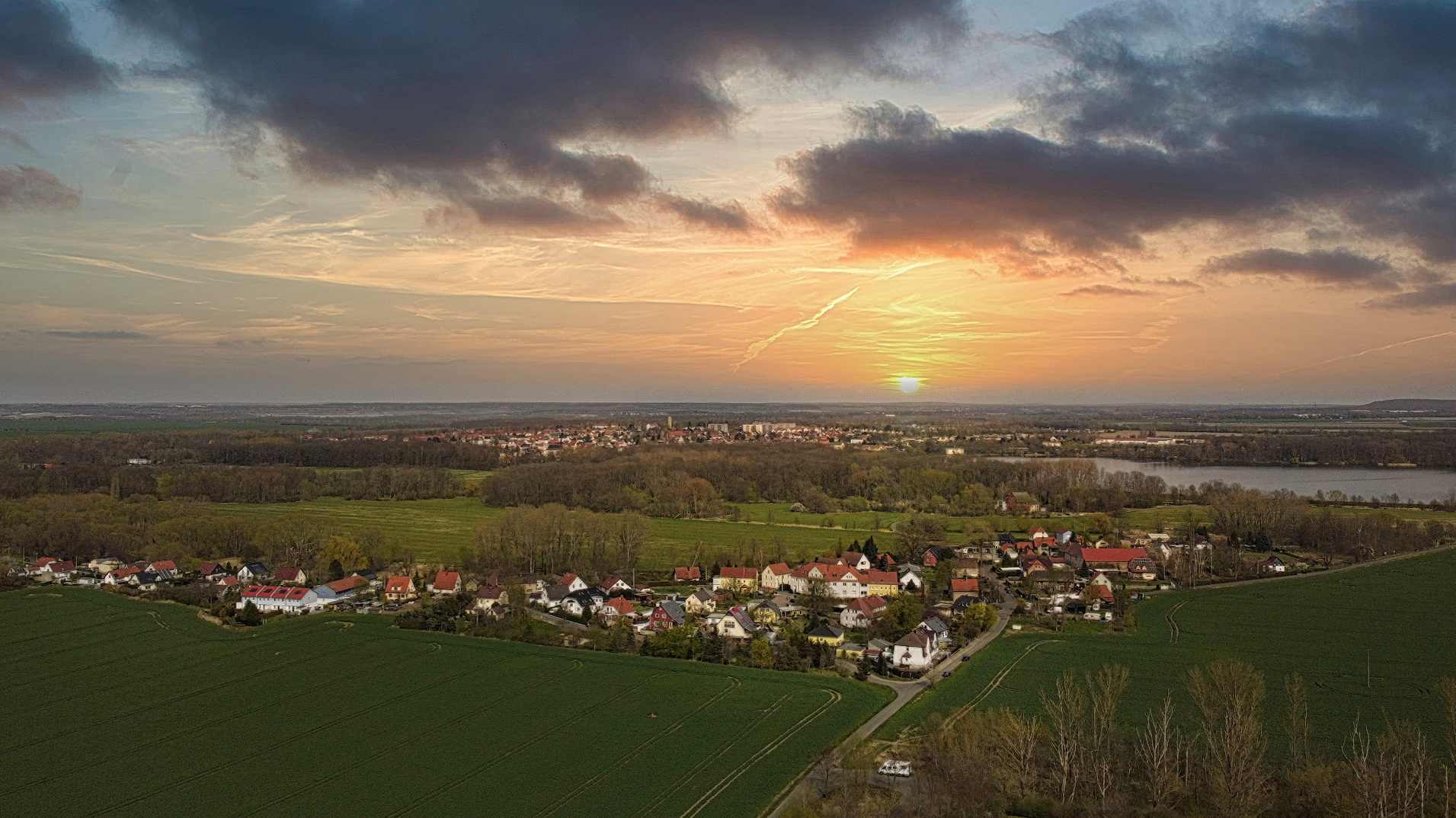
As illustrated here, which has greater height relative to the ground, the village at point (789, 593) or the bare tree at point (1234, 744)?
the bare tree at point (1234, 744)

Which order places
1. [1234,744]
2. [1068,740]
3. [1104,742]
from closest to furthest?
[1234,744] → [1068,740] → [1104,742]

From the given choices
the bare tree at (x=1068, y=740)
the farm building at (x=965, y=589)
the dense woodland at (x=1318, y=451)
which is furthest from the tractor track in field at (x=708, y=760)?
the dense woodland at (x=1318, y=451)

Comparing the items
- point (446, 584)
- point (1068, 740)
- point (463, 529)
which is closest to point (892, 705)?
point (1068, 740)

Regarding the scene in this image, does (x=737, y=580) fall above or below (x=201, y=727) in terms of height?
below

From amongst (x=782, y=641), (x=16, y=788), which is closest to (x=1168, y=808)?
(x=782, y=641)

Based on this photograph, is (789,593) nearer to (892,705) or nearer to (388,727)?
(892,705)

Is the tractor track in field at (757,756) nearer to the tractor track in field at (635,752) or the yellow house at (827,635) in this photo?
the tractor track in field at (635,752)
